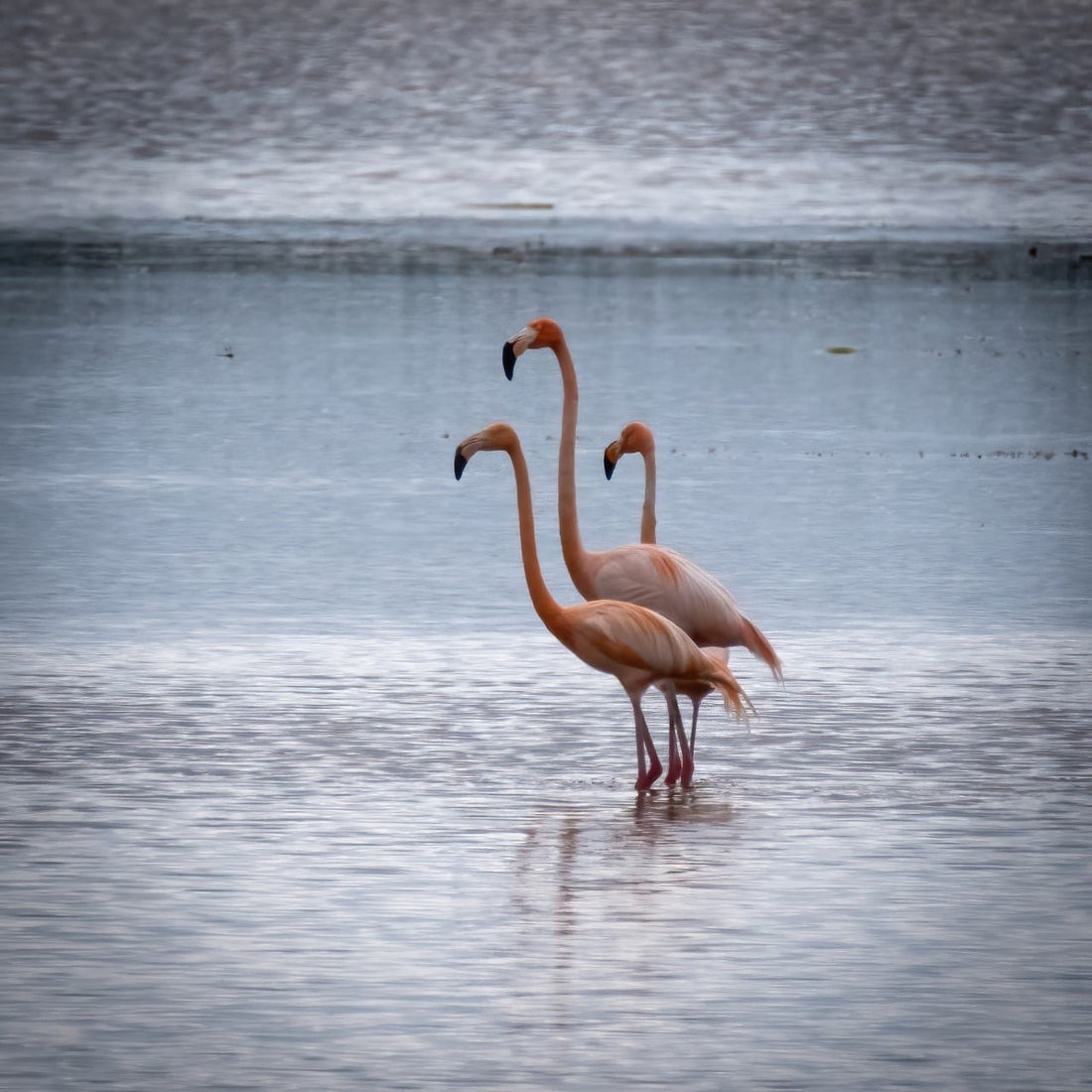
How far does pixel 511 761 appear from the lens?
8180 millimetres

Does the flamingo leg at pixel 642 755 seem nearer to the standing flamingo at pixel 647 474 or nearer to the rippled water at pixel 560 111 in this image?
the standing flamingo at pixel 647 474

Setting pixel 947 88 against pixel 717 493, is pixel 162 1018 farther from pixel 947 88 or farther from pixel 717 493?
pixel 947 88

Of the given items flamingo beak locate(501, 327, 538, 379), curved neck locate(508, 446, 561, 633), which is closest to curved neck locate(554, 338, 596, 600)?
flamingo beak locate(501, 327, 538, 379)

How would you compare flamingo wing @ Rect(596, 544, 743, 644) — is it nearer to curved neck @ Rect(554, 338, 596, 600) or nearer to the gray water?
curved neck @ Rect(554, 338, 596, 600)

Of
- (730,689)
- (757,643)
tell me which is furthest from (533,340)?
(730,689)

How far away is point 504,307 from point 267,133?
1279 cm

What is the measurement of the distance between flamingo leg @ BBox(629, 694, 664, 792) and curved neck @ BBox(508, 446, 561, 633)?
0.35 meters

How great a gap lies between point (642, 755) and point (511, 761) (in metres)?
0.54

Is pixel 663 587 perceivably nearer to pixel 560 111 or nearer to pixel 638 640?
pixel 638 640

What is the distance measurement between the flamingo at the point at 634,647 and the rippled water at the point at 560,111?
23713 millimetres

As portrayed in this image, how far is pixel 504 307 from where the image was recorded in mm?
23312

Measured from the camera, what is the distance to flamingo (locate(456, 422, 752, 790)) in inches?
309

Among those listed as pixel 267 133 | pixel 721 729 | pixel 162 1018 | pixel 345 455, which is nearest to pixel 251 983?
pixel 162 1018

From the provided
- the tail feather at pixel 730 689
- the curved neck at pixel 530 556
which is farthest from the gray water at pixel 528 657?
the curved neck at pixel 530 556
